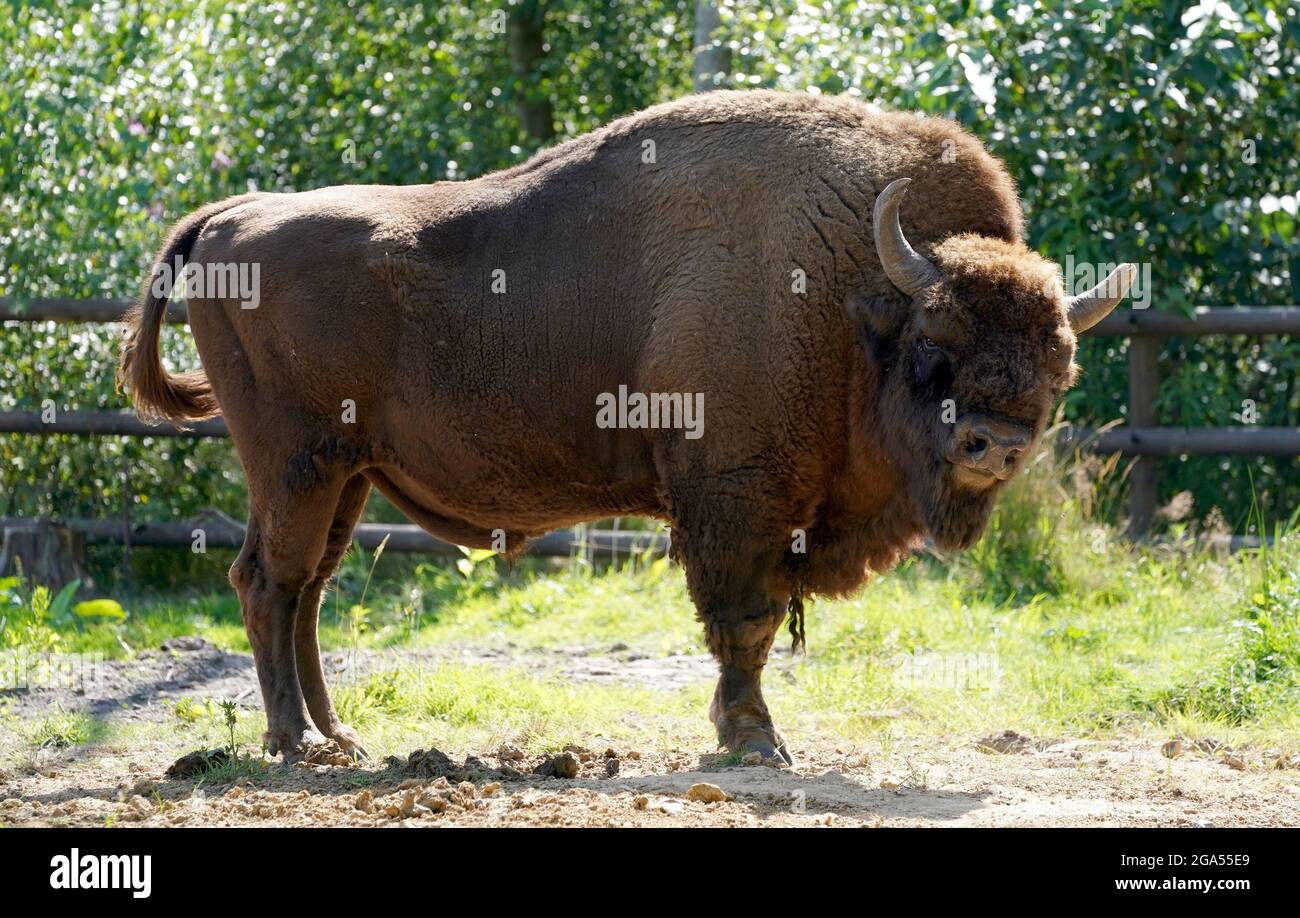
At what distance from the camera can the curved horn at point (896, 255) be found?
5051 mm

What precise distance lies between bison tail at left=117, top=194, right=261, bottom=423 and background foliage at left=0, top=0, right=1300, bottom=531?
3.23 metres

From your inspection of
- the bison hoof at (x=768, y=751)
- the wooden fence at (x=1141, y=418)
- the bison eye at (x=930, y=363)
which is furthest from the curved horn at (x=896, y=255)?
the wooden fence at (x=1141, y=418)

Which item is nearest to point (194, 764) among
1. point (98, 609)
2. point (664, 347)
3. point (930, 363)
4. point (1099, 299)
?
point (664, 347)

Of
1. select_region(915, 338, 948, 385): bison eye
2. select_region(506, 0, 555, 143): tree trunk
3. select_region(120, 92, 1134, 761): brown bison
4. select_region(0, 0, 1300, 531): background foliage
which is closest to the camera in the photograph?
select_region(915, 338, 948, 385): bison eye

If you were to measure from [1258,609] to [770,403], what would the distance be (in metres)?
2.72

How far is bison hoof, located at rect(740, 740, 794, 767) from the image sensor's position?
17.1 ft

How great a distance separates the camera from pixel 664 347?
5.33m

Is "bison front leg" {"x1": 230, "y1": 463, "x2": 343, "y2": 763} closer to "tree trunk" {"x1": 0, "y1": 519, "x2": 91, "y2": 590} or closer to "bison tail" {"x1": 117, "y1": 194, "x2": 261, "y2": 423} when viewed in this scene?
"bison tail" {"x1": 117, "y1": 194, "x2": 261, "y2": 423}

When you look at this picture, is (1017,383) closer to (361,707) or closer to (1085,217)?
(361,707)

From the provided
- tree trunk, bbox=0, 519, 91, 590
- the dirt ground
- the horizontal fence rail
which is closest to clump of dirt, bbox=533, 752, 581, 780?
the dirt ground

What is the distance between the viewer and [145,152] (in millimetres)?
9992

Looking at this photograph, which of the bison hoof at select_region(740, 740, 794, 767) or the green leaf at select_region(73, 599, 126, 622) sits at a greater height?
the green leaf at select_region(73, 599, 126, 622)

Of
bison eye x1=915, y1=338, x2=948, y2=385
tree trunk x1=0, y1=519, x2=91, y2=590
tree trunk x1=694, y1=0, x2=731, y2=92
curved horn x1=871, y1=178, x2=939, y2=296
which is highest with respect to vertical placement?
tree trunk x1=694, y1=0, x2=731, y2=92

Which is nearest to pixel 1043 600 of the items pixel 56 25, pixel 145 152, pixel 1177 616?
pixel 1177 616
